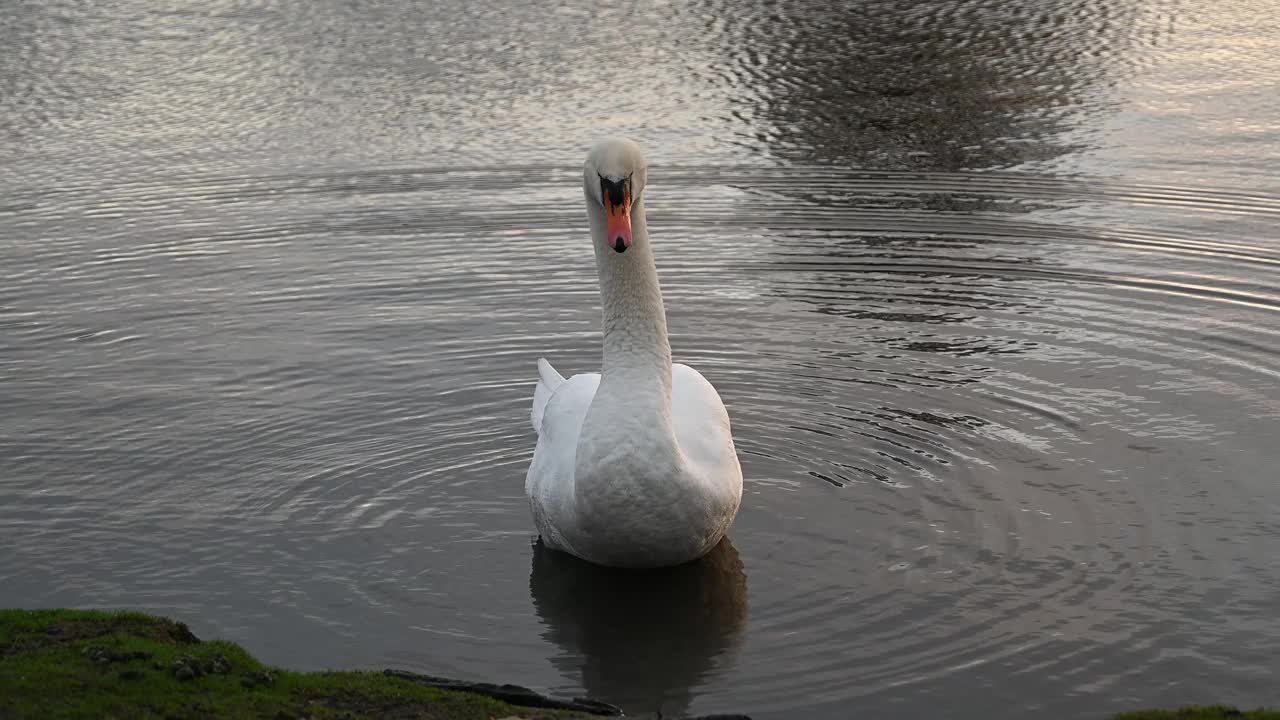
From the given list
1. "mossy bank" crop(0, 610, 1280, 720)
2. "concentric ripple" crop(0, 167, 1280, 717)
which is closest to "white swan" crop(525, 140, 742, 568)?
"concentric ripple" crop(0, 167, 1280, 717)

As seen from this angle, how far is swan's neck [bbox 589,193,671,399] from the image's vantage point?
9594 mm

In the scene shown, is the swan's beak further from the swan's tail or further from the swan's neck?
the swan's tail

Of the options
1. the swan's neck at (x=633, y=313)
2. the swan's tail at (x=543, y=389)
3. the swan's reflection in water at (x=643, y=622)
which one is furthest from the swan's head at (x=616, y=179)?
the swan's tail at (x=543, y=389)

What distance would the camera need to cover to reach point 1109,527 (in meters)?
10.1

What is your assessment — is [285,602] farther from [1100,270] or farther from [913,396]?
[1100,270]

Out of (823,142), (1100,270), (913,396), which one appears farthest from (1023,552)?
(823,142)

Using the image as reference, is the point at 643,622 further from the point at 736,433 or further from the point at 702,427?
the point at 736,433

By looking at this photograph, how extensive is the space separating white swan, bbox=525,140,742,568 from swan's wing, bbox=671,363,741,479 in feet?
0.03

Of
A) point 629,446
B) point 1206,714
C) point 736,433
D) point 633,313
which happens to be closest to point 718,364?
point 736,433

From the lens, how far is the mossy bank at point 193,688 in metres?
6.96

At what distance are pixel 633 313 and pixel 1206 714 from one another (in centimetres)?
421

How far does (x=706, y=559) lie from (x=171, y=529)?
3650 millimetres

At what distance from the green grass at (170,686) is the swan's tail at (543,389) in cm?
391

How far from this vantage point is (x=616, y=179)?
357 inches
